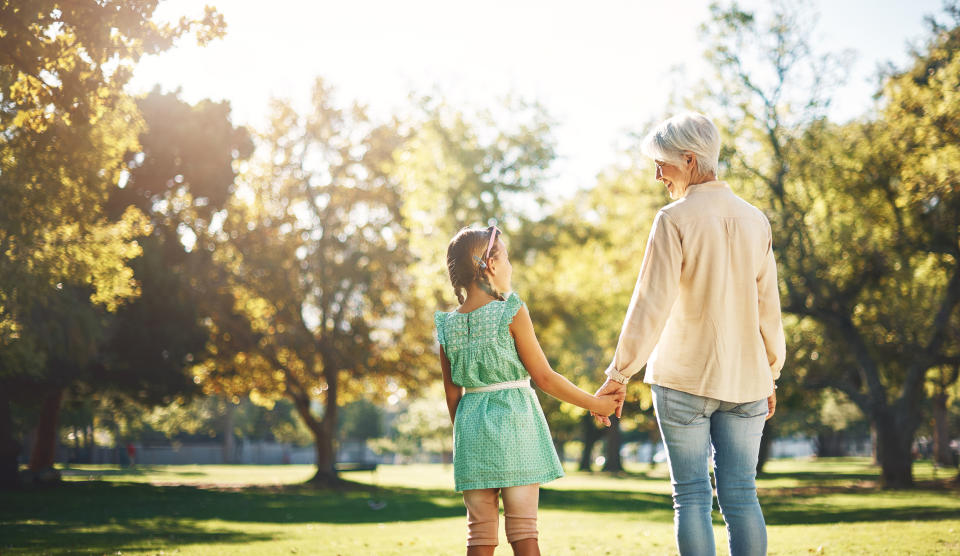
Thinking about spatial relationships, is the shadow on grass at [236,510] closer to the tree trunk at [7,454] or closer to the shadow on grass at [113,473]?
the tree trunk at [7,454]

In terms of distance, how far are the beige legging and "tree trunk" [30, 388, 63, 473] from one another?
29.7 meters

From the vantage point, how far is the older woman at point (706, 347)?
3.78m

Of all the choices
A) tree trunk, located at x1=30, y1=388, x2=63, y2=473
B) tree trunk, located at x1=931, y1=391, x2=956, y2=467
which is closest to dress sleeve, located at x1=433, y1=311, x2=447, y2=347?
tree trunk, located at x1=30, y1=388, x2=63, y2=473

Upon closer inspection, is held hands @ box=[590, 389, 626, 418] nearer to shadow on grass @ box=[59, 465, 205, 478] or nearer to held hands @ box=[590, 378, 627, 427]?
held hands @ box=[590, 378, 627, 427]

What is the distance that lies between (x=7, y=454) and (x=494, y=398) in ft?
91.5

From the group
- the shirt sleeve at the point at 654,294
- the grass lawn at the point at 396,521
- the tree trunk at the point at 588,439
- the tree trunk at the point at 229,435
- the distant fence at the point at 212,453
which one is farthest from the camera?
the tree trunk at the point at 229,435

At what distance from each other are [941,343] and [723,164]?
7.83 m

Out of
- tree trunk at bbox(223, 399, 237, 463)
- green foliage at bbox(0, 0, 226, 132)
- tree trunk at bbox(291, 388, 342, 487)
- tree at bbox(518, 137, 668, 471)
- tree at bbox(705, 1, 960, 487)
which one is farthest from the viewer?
tree trunk at bbox(223, 399, 237, 463)

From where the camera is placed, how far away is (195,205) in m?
31.9

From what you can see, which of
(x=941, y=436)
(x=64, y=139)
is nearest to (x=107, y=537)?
(x=64, y=139)

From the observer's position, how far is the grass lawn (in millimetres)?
10789

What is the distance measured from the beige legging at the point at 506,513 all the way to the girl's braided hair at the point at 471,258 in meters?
0.94

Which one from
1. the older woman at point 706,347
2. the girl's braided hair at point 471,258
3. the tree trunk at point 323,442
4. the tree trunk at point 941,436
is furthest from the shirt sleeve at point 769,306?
the tree trunk at point 941,436

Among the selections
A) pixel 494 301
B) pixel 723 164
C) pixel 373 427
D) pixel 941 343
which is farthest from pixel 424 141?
pixel 373 427
